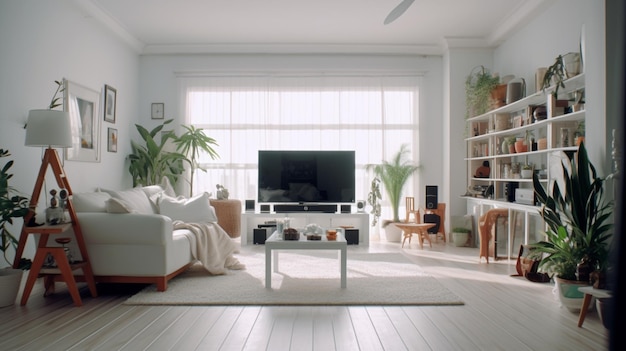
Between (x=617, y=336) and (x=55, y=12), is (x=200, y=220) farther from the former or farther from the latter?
(x=617, y=336)

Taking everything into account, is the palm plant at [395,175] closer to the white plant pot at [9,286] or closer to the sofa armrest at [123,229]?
the sofa armrest at [123,229]

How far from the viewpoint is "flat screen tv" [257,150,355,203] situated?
6.71 metres

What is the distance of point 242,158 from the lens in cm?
707

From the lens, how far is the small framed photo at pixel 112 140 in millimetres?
6082

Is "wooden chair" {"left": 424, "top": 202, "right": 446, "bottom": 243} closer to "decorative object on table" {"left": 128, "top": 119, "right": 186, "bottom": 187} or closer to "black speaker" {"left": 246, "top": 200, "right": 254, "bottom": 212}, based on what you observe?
"black speaker" {"left": 246, "top": 200, "right": 254, "bottom": 212}

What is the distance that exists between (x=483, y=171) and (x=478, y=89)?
1.11 metres

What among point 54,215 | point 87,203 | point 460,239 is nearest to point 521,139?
point 460,239

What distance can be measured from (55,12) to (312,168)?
365cm

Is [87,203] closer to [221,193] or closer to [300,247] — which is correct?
[300,247]

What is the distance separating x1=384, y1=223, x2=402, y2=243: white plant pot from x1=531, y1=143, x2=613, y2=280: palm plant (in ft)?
10.5

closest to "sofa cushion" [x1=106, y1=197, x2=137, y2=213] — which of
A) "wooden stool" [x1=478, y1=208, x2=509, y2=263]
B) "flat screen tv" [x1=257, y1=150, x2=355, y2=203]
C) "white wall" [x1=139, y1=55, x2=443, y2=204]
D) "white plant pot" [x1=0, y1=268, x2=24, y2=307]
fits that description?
"white plant pot" [x1=0, y1=268, x2=24, y2=307]

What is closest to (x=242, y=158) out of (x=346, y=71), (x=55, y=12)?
(x=346, y=71)

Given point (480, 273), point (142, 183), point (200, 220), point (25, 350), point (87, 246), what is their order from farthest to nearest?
point (142, 183)
point (200, 220)
point (480, 273)
point (87, 246)
point (25, 350)

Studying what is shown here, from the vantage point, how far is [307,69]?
7.01m
